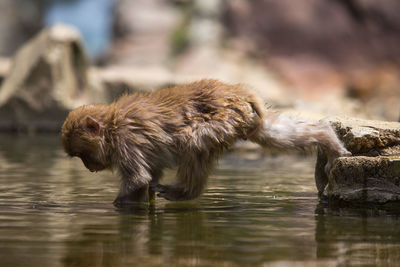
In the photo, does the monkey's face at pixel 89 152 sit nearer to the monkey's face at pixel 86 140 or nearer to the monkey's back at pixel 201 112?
the monkey's face at pixel 86 140

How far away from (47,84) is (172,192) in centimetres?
870

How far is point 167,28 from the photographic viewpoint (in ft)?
54.7

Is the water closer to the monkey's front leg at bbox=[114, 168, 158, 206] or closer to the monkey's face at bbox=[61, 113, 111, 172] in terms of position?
the monkey's front leg at bbox=[114, 168, 158, 206]

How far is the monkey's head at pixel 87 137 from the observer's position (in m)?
4.61

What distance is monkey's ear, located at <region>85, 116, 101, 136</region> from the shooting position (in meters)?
4.56

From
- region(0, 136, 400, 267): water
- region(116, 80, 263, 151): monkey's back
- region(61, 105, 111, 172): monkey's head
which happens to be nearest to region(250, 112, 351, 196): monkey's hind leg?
region(116, 80, 263, 151): monkey's back

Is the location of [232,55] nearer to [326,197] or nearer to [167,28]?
[167,28]

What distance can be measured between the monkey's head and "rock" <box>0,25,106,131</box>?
814 centimetres

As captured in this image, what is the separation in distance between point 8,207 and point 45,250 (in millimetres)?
1487

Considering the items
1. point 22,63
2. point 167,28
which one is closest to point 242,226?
point 22,63

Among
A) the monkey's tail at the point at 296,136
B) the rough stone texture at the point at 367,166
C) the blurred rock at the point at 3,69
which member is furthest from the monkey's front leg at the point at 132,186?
the blurred rock at the point at 3,69

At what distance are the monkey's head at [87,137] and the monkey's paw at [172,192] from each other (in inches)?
17.0

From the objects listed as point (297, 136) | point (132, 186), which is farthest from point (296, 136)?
point (132, 186)

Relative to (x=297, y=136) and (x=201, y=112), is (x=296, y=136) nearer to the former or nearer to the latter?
(x=297, y=136)
